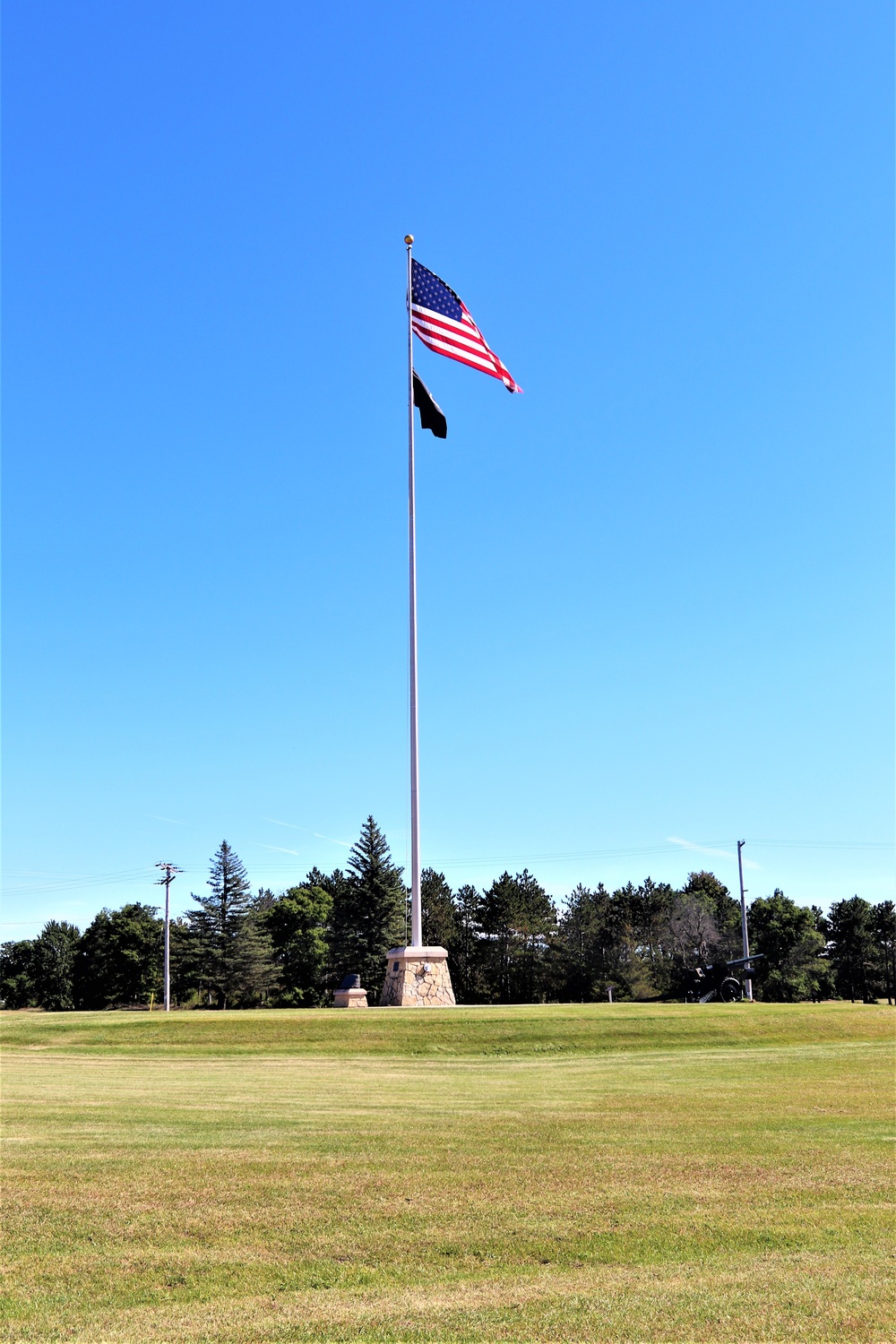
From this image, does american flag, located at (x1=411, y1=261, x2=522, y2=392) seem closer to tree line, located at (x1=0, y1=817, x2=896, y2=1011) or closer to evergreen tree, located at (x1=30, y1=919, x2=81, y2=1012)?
tree line, located at (x1=0, y1=817, x2=896, y2=1011)

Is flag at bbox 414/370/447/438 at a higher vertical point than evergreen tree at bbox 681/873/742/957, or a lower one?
higher

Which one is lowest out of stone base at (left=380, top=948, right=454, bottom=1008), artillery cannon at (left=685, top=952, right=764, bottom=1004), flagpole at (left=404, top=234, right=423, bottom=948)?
artillery cannon at (left=685, top=952, right=764, bottom=1004)

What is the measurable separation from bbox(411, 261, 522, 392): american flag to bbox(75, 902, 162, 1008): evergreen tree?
193 feet

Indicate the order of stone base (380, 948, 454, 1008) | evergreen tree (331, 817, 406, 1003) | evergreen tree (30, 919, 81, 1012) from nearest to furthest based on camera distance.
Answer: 1. stone base (380, 948, 454, 1008)
2. evergreen tree (331, 817, 406, 1003)
3. evergreen tree (30, 919, 81, 1012)

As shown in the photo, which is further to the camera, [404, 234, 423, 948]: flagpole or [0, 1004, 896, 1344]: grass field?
[404, 234, 423, 948]: flagpole

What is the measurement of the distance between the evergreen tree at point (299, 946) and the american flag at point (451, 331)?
2139 inches

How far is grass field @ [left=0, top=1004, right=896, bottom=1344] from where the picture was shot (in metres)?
6.31

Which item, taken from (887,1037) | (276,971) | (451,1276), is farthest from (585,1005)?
(276,971)

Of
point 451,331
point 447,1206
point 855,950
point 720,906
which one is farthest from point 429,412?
point 855,950

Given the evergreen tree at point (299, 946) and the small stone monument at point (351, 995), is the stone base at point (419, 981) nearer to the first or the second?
the small stone monument at point (351, 995)

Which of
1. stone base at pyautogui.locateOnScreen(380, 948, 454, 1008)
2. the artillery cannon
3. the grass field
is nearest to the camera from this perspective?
the grass field

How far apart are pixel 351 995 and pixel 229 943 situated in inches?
1653

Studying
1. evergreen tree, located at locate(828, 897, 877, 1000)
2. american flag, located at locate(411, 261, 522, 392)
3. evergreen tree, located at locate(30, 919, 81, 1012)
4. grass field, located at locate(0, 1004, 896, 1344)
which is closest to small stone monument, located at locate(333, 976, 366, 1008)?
grass field, located at locate(0, 1004, 896, 1344)

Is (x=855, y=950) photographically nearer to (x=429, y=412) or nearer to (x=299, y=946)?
(x=299, y=946)
